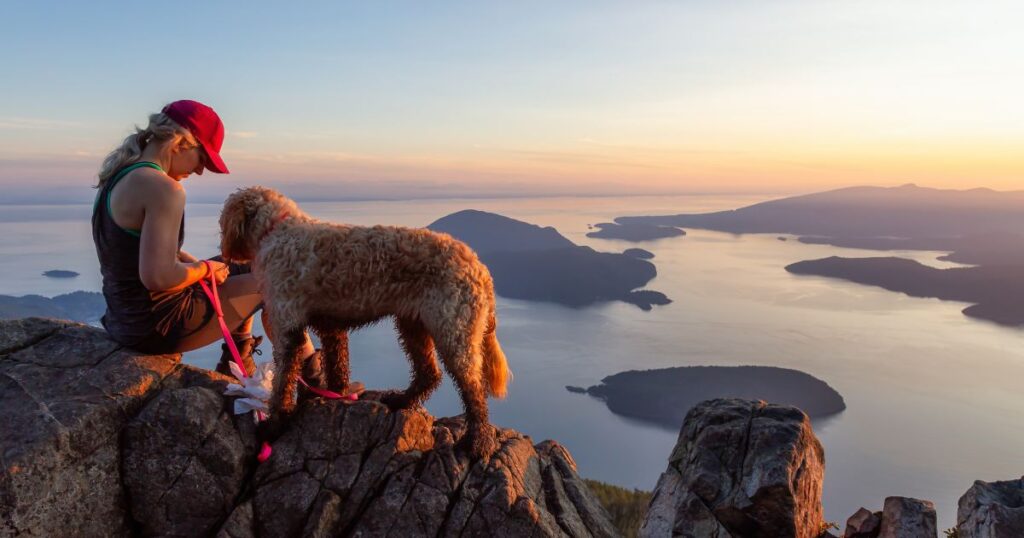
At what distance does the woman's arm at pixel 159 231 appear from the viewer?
4289 mm

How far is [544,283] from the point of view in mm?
94438

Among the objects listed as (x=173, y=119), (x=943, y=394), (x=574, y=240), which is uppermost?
(x=173, y=119)

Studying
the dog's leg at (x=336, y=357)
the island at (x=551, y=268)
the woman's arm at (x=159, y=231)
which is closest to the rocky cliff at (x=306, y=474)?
the dog's leg at (x=336, y=357)

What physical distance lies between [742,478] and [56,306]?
236 feet

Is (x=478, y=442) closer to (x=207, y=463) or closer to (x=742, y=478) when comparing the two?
(x=207, y=463)

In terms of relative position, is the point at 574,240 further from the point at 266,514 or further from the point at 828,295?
the point at 266,514

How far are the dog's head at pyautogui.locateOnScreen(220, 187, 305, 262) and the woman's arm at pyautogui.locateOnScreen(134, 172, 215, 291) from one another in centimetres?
53

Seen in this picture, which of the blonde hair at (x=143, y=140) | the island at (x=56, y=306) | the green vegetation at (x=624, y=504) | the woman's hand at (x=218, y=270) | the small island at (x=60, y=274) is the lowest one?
the island at (x=56, y=306)

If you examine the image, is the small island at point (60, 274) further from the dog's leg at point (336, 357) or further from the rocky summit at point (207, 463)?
the dog's leg at point (336, 357)

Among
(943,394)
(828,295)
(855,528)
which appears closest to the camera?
(855,528)

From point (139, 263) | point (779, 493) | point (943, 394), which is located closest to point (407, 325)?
point (139, 263)

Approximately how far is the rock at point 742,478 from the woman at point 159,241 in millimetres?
4347

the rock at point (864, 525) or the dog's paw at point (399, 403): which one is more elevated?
the dog's paw at point (399, 403)

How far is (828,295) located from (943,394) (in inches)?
1550
